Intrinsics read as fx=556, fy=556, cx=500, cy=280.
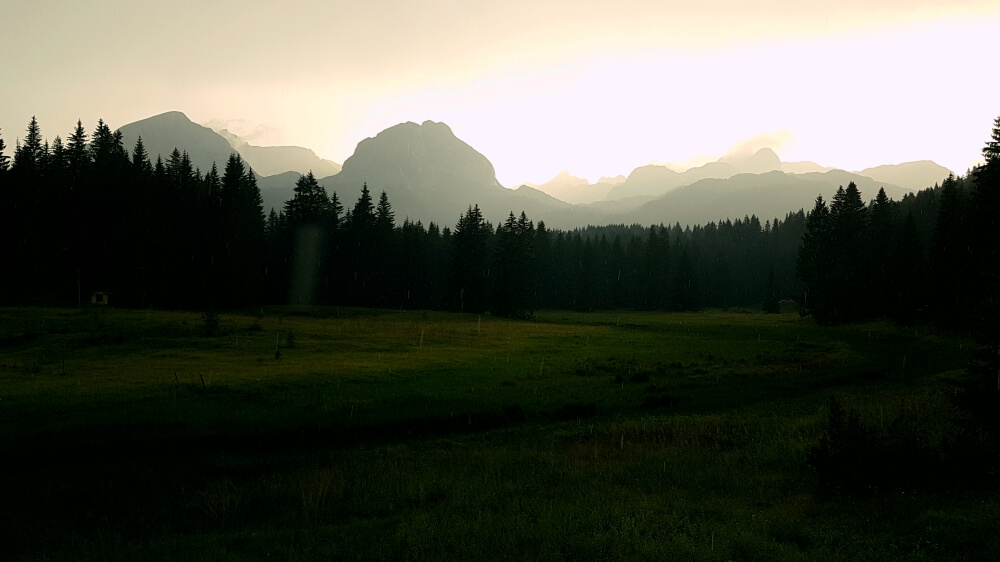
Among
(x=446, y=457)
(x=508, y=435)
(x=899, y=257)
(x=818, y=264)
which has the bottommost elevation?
(x=508, y=435)

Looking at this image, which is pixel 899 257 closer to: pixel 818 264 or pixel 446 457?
pixel 818 264

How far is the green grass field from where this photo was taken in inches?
392

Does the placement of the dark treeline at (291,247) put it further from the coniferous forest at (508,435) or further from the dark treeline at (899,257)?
the coniferous forest at (508,435)

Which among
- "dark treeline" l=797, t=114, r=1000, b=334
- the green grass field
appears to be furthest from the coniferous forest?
"dark treeline" l=797, t=114, r=1000, b=334

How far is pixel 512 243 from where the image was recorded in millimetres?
103250

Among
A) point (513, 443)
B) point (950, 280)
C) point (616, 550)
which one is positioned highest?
point (950, 280)

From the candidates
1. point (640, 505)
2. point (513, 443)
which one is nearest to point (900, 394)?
point (513, 443)

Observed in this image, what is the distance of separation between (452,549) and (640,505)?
439cm

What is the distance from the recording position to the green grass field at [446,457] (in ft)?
32.6

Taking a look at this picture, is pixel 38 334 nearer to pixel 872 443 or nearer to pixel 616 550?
pixel 616 550

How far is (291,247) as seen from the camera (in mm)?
100062

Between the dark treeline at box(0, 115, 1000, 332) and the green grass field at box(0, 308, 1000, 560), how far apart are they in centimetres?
3855

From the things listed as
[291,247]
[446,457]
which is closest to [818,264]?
[446,457]

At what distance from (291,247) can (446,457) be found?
9041 centimetres
